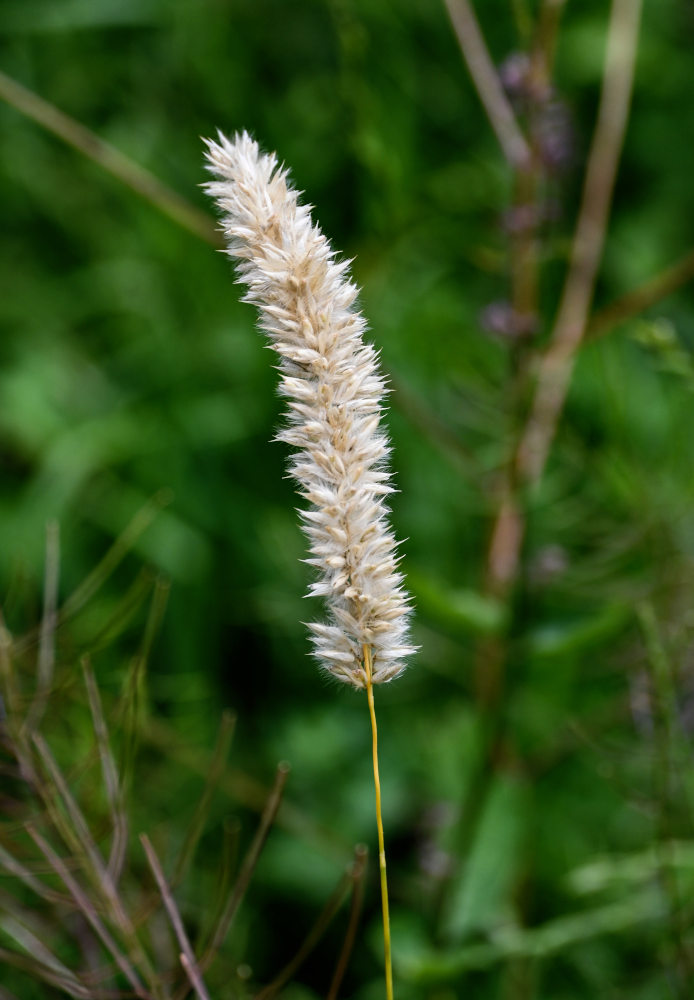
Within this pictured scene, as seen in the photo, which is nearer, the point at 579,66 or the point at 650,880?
the point at 650,880

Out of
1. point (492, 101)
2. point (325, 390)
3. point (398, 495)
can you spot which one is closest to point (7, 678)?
point (325, 390)

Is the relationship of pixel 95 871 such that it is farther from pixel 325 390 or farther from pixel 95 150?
pixel 95 150

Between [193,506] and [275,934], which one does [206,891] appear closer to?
[275,934]

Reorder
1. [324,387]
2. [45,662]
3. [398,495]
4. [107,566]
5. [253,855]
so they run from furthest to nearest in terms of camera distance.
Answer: [398,495]
[107,566]
[45,662]
[253,855]
[324,387]

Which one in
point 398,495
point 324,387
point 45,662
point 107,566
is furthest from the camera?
point 398,495

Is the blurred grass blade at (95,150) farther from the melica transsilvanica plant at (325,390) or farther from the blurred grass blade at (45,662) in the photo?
the melica transsilvanica plant at (325,390)

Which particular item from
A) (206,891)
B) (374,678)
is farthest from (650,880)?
(374,678)

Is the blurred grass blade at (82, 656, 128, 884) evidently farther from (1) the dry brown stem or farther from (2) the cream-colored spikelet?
(1) the dry brown stem
